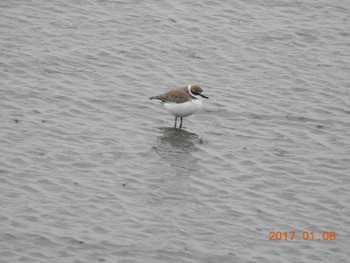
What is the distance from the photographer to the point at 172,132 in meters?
18.5

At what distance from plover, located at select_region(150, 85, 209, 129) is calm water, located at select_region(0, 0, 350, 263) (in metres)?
0.55

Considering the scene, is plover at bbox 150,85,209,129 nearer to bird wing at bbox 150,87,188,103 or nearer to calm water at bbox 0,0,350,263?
bird wing at bbox 150,87,188,103

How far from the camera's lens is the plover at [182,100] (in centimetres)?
1841

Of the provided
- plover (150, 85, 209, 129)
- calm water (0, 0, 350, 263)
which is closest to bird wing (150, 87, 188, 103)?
plover (150, 85, 209, 129)

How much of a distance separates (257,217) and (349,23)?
45.5 ft

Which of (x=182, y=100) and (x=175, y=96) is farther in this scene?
(x=175, y=96)

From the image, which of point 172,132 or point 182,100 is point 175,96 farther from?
point 172,132

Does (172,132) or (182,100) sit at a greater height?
(182,100)

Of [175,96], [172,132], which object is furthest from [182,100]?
[172,132]

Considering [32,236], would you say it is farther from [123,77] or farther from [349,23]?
[349,23]

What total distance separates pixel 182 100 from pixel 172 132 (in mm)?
844

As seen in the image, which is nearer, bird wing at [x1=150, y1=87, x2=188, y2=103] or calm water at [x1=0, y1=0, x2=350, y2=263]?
calm water at [x1=0, y1=0, x2=350, y2=263]

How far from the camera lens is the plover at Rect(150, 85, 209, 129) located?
1841 cm

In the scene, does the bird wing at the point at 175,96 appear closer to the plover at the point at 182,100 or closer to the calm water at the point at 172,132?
the plover at the point at 182,100
